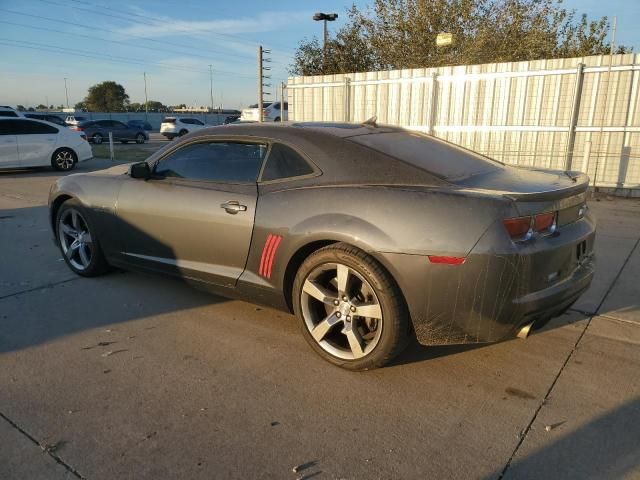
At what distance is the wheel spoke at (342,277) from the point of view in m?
2.90

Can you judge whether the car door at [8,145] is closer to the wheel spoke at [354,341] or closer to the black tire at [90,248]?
the black tire at [90,248]

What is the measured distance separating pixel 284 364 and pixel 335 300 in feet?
1.75

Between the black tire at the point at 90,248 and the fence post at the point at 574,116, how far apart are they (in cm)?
908

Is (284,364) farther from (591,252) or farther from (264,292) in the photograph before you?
(591,252)

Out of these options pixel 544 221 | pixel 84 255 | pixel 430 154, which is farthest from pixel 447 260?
pixel 84 255

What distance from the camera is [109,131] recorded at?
2934 cm

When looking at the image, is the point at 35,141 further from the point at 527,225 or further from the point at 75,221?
the point at 527,225

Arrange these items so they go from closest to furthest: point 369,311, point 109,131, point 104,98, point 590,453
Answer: point 590,453
point 369,311
point 109,131
point 104,98

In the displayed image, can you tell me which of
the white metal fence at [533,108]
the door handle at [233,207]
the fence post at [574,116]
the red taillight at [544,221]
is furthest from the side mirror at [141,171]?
the fence post at [574,116]

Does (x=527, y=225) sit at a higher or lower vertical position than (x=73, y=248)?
higher

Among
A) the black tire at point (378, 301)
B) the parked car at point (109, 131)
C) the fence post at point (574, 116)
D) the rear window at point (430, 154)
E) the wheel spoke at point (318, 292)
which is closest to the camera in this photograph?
the black tire at point (378, 301)

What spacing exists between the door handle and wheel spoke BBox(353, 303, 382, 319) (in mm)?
1063

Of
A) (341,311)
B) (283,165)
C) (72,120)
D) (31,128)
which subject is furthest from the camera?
(72,120)

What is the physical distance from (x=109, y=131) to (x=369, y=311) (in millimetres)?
30178
